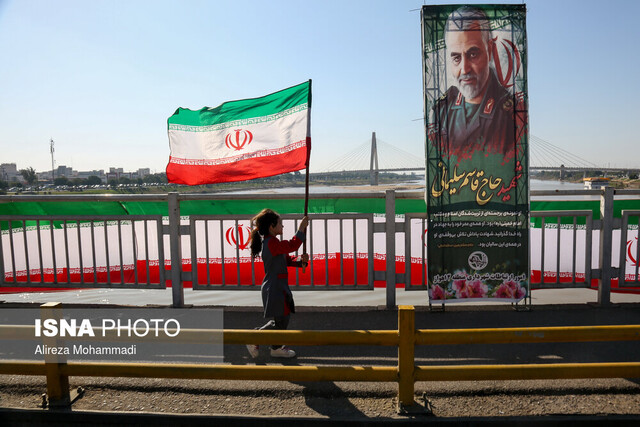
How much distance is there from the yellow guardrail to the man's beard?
294 cm

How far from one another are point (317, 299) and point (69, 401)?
168 inches

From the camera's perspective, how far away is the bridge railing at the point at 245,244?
5723mm

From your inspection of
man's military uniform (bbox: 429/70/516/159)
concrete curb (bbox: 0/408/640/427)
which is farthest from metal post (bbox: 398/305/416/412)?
man's military uniform (bbox: 429/70/516/159)

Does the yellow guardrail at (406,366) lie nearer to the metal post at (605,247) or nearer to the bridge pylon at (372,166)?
the metal post at (605,247)

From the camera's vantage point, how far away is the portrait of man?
5.26 metres

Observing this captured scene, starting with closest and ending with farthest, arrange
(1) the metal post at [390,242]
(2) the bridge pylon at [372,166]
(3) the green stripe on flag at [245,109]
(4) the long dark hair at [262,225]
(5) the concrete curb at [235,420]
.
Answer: (5) the concrete curb at [235,420] < (4) the long dark hair at [262,225] < (3) the green stripe on flag at [245,109] < (1) the metal post at [390,242] < (2) the bridge pylon at [372,166]

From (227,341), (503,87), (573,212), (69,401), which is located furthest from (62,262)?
(573,212)

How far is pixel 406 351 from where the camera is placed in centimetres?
325

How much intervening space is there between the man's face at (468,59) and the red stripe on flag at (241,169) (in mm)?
1903

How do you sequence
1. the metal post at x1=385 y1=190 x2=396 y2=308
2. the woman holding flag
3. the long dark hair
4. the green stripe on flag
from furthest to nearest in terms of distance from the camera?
the metal post at x1=385 y1=190 x2=396 y2=308 → the green stripe on flag → the long dark hair → the woman holding flag

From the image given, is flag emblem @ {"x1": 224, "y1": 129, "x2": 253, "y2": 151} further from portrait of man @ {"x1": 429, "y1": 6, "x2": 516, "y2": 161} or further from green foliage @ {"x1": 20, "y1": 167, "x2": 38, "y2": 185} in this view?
green foliage @ {"x1": 20, "y1": 167, "x2": 38, "y2": 185}

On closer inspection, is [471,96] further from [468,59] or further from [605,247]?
[605,247]

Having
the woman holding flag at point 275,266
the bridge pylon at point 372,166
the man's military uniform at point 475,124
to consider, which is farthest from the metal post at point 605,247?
the bridge pylon at point 372,166

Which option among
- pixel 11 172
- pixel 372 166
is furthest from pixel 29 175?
pixel 372 166
